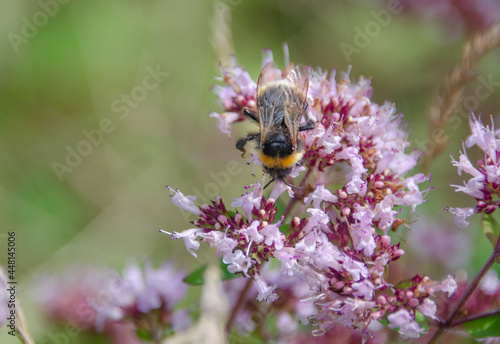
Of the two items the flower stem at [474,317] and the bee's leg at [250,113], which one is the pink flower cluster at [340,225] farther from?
the bee's leg at [250,113]

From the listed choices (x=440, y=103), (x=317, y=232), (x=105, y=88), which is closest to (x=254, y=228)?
(x=317, y=232)

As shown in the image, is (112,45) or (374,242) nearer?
(374,242)

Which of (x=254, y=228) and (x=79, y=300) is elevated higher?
(x=254, y=228)

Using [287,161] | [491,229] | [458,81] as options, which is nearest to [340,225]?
[287,161]

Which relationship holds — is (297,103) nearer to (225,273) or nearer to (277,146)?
(277,146)

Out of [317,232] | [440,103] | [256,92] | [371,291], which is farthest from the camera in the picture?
[440,103]

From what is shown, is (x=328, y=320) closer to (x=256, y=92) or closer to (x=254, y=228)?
(x=254, y=228)

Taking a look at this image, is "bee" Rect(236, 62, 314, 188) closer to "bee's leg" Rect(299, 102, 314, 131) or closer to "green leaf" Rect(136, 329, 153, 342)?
"bee's leg" Rect(299, 102, 314, 131)

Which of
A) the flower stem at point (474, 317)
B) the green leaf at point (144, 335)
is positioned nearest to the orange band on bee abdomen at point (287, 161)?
the flower stem at point (474, 317)
